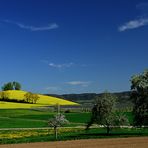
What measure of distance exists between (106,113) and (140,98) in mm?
5479

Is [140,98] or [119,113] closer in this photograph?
[140,98]

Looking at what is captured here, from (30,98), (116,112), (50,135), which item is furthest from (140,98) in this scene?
(30,98)

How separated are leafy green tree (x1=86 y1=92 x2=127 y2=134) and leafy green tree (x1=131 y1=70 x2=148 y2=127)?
11.3 ft

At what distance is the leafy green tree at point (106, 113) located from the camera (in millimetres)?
67750

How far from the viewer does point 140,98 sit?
65.1 meters

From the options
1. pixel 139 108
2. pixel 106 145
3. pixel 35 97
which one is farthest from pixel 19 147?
pixel 35 97

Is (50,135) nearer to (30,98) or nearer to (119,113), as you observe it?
(119,113)

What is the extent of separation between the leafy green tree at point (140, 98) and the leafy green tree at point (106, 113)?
11.3ft

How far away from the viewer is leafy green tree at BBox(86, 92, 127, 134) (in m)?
67.8

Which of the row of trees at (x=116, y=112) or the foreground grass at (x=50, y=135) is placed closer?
the foreground grass at (x=50, y=135)

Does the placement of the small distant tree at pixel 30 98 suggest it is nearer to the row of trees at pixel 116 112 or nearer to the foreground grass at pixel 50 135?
the foreground grass at pixel 50 135

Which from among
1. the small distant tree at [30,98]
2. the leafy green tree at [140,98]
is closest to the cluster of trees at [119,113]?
the leafy green tree at [140,98]

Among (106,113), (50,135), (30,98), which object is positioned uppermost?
(30,98)

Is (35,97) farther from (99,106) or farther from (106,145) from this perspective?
(106,145)
